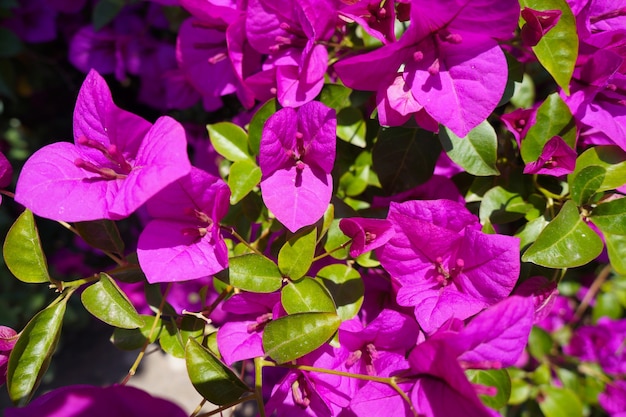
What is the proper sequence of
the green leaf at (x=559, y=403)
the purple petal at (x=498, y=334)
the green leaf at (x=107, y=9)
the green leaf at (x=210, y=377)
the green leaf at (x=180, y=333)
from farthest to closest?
the green leaf at (x=559, y=403)
the green leaf at (x=107, y=9)
the green leaf at (x=180, y=333)
the green leaf at (x=210, y=377)
the purple petal at (x=498, y=334)

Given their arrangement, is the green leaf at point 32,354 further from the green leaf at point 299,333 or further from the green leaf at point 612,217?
the green leaf at point 612,217

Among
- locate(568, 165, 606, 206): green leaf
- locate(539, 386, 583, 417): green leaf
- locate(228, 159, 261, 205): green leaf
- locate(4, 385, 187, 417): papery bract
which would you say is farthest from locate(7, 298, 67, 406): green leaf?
locate(539, 386, 583, 417): green leaf

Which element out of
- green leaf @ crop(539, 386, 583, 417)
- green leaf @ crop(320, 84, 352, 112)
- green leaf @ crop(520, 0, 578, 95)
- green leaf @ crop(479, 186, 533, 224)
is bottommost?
green leaf @ crop(539, 386, 583, 417)

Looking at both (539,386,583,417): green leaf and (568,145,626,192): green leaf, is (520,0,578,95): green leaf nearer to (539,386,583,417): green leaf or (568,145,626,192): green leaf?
(568,145,626,192): green leaf

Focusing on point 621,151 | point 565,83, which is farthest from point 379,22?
point 621,151

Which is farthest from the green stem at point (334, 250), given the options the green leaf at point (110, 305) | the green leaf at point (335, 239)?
the green leaf at point (110, 305)

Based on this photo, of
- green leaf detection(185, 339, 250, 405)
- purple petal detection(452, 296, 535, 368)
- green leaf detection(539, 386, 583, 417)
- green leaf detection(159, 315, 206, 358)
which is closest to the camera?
purple petal detection(452, 296, 535, 368)
